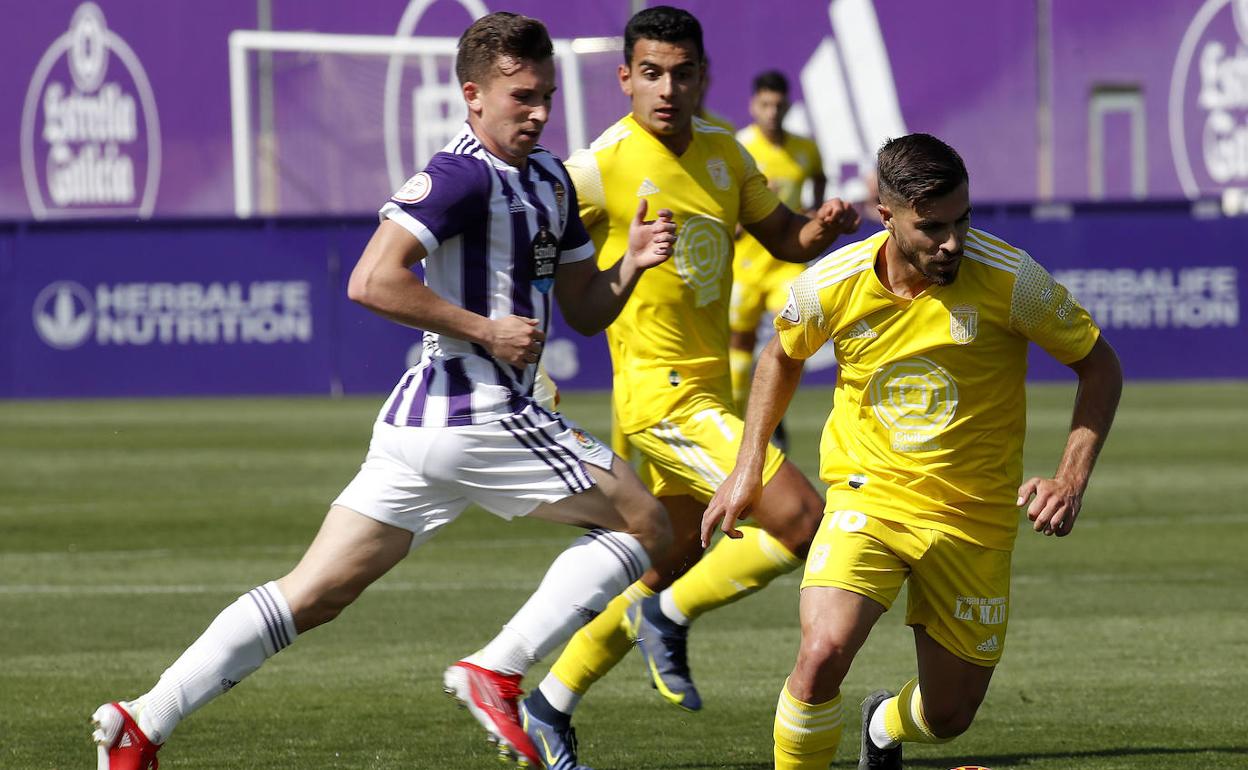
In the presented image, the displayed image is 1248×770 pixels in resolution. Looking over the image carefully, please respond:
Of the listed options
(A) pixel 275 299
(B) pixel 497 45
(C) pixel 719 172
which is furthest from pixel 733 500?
(A) pixel 275 299

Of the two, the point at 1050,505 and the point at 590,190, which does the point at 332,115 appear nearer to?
the point at 590,190

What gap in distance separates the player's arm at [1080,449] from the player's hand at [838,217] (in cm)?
157

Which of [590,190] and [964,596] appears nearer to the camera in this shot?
[964,596]

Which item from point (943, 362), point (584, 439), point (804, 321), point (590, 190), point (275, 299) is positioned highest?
point (590, 190)

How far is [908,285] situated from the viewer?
541 cm

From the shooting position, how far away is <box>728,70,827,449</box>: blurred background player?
46.1ft

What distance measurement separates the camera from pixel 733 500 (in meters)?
5.48

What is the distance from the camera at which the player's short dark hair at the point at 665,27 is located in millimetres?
7055

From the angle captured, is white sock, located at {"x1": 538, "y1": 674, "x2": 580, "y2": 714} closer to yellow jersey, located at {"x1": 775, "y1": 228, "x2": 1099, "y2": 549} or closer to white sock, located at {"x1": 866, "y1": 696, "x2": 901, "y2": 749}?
white sock, located at {"x1": 866, "y1": 696, "x2": 901, "y2": 749}

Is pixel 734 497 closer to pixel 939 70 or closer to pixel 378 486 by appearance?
pixel 378 486

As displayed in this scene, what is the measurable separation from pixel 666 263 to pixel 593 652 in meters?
1.47

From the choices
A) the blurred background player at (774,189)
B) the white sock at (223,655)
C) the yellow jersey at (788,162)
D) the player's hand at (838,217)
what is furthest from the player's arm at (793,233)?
the yellow jersey at (788,162)

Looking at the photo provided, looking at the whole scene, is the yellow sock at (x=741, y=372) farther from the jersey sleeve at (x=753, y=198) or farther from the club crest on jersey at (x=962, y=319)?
the club crest on jersey at (x=962, y=319)

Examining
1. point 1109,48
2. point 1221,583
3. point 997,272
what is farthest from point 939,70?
point 997,272
